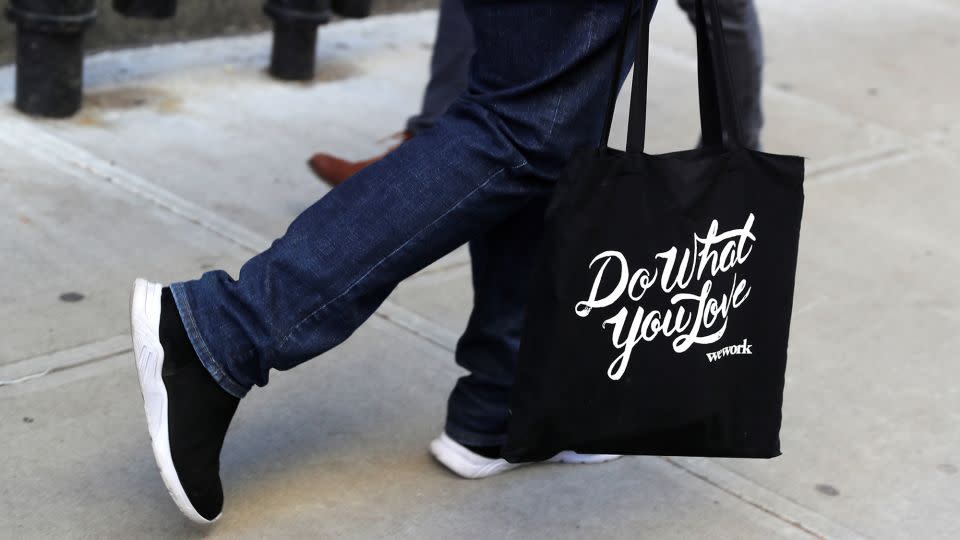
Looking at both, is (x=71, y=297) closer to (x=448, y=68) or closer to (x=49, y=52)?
(x=49, y=52)

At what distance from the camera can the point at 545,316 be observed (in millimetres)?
1956

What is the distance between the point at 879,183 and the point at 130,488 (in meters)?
2.89

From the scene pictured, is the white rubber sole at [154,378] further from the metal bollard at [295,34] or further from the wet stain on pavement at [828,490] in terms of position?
the metal bollard at [295,34]

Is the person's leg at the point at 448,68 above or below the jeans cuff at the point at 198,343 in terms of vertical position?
above

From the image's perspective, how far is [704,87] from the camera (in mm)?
2182

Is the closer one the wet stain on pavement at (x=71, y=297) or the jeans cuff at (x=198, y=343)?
the jeans cuff at (x=198, y=343)

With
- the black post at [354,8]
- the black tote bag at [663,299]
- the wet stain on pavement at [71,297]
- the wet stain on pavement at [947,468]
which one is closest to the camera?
Answer: the black tote bag at [663,299]

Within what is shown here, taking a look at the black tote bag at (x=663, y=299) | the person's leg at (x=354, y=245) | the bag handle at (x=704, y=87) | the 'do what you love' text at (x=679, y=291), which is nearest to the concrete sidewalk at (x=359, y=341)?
the person's leg at (x=354, y=245)

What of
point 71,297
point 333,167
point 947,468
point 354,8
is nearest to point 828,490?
point 947,468

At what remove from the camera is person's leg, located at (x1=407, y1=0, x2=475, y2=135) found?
3.76 metres

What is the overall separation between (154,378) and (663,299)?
76cm

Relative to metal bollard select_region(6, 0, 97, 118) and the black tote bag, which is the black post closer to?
metal bollard select_region(6, 0, 97, 118)

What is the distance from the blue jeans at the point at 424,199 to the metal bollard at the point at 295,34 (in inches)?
92.7

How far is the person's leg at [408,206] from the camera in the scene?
2053 millimetres
